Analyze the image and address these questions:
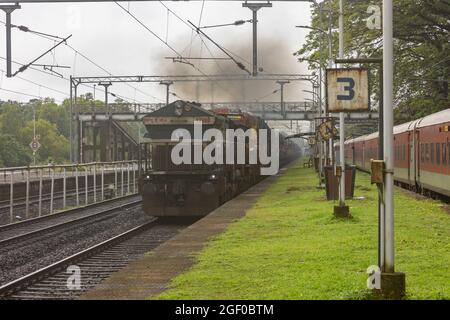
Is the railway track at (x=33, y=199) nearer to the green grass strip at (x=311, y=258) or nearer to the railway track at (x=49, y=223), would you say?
the railway track at (x=49, y=223)

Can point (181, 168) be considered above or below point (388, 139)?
below

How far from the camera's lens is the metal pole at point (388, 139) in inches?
310

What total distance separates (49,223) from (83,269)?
955 cm

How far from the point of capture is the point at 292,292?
8336mm

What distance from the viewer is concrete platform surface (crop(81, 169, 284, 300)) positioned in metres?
8.95

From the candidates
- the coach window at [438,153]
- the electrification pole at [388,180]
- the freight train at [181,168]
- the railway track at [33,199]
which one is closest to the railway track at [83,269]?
the freight train at [181,168]

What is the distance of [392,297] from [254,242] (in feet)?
19.1

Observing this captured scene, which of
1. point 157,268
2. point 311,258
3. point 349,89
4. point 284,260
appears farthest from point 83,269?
point 349,89

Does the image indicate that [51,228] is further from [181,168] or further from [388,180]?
[388,180]

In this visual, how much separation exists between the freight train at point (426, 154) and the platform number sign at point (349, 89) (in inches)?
446

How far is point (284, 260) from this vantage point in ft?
35.9

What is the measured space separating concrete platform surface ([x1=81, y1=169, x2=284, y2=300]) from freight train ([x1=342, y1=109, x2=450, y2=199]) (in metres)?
7.97
